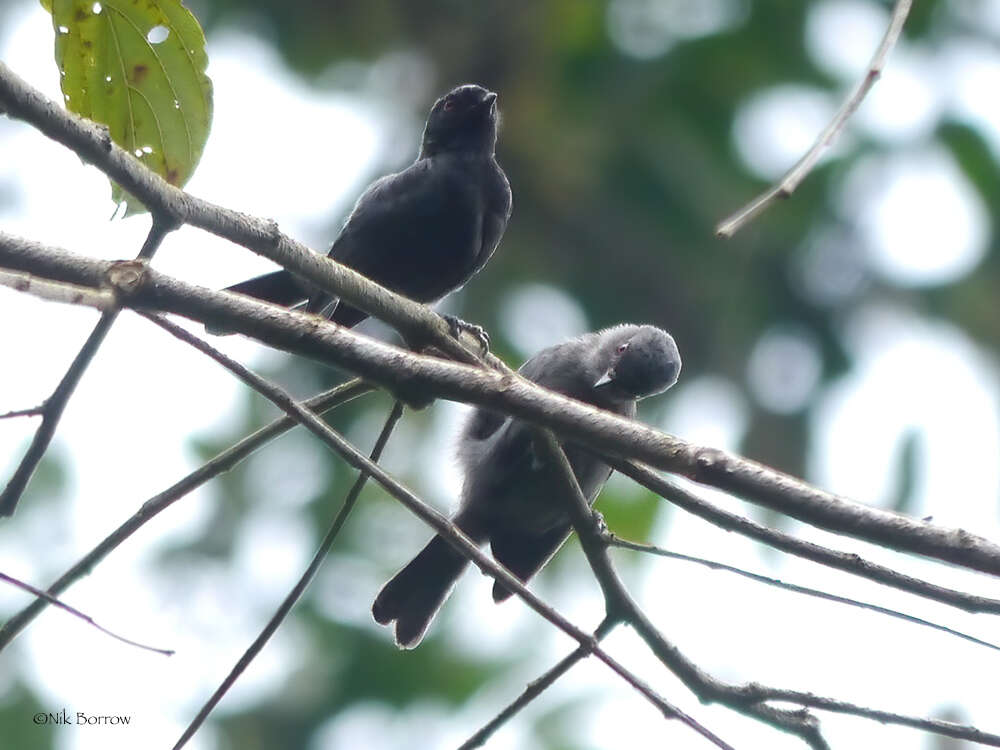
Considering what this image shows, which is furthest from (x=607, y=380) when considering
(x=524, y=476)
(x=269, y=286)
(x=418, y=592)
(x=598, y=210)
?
(x=598, y=210)

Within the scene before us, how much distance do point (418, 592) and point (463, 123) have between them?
1.92 metres

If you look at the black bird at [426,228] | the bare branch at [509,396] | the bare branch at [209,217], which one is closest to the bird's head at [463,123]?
the black bird at [426,228]

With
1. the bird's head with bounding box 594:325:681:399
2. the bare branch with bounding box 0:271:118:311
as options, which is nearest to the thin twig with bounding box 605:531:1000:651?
the bare branch with bounding box 0:271:118:311

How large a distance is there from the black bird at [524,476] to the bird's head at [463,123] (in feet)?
3.17

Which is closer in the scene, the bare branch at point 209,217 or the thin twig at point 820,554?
the thin twig at point 820,554

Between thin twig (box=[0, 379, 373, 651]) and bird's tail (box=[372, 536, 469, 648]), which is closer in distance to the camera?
thin twig (box=[0, 379, 373, 651])

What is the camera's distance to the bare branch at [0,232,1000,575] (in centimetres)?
211

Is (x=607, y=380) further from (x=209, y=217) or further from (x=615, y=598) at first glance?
(x=209, y=217)

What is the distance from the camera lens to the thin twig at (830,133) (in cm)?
238

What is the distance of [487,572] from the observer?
8.25ft

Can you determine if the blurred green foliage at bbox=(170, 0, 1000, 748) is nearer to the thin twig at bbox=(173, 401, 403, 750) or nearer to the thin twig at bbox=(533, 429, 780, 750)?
the thin twig at bbox=(533, 429, 780, 750)

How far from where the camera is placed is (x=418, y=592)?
4.55m

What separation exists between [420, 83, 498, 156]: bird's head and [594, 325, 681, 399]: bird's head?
1.29 metres

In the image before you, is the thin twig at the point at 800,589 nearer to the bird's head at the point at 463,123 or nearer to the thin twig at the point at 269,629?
the thin twig at the point at 269,629
